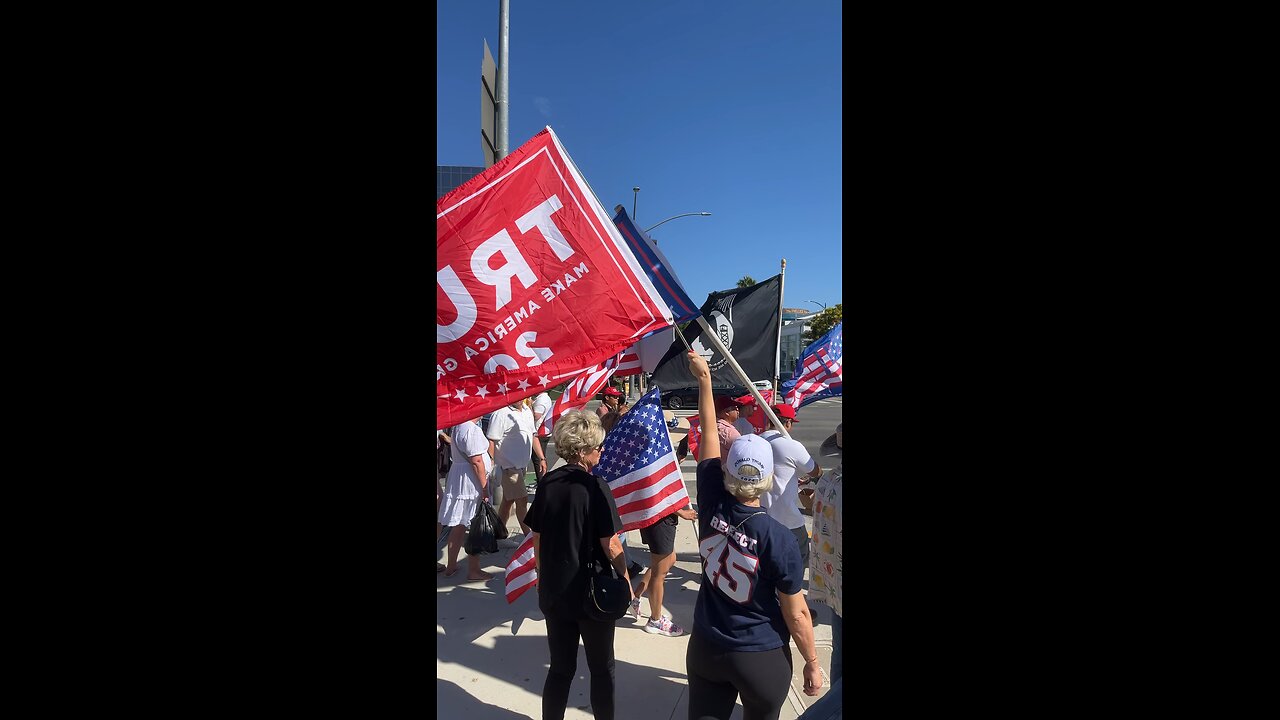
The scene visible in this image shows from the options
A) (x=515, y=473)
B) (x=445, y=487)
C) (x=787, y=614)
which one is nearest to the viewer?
(x=787, y=614)

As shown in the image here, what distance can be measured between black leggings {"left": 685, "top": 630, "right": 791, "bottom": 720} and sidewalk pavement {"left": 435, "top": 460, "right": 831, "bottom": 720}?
1076 millimetres

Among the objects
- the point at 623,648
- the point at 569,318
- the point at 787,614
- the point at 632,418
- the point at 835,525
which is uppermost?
the point at 569,318

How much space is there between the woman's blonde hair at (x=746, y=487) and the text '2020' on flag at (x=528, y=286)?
0.96m

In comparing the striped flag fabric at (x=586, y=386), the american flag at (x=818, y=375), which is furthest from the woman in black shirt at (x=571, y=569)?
the american flag at (x=818, y=375)

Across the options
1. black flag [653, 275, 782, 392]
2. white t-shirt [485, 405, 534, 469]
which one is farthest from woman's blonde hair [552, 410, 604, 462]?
black flag [653, 275, 782, 392]

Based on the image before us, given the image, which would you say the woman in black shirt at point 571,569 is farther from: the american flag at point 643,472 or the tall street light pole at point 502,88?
the tall street light pole at point 502,88

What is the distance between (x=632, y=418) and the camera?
13.4 feet

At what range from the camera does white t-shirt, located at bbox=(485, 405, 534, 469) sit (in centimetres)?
574

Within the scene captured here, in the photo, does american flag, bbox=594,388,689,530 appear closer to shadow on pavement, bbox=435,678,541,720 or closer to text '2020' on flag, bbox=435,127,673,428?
text '2020' on flag, bbox=435,127,673,428

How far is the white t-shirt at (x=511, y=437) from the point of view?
5.74 m

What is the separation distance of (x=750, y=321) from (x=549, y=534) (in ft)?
14.4

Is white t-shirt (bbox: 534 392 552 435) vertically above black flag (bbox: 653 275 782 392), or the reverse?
black flag (bbox: 653 275 782 392)

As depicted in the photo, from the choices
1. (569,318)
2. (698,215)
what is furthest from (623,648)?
(698,215)
